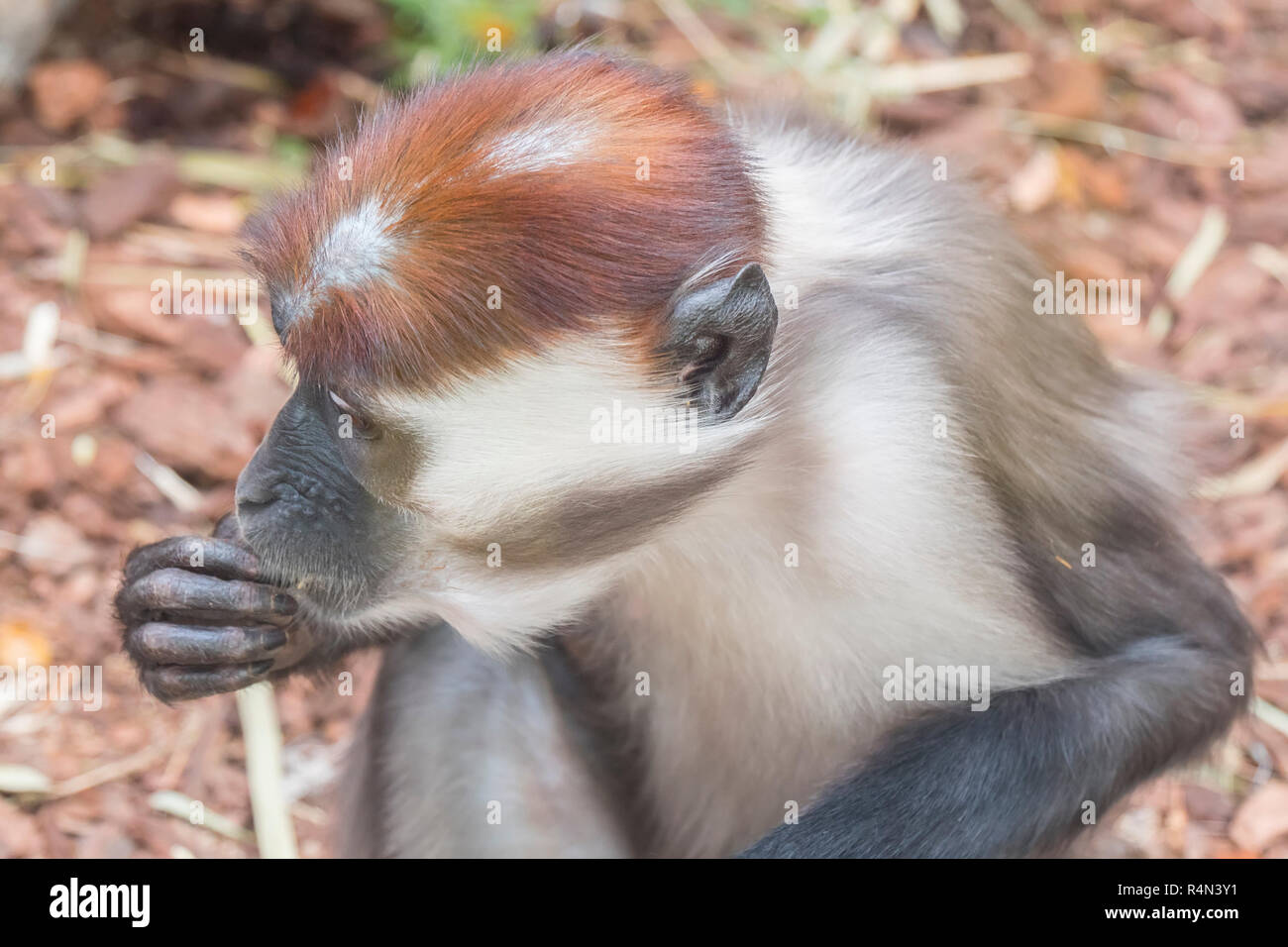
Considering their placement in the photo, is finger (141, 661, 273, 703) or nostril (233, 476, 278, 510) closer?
nostril (233, 476, 278, 510)

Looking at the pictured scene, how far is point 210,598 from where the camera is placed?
3971mm

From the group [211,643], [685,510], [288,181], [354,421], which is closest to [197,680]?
[211,643]

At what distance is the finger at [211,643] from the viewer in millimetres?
4016

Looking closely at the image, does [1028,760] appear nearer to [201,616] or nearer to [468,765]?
[468,765]

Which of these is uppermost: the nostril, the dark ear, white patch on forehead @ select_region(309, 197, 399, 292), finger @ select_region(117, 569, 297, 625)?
white patch on forehead @ select_region(309, 197, 399, 292)

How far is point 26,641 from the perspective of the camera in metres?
5.50

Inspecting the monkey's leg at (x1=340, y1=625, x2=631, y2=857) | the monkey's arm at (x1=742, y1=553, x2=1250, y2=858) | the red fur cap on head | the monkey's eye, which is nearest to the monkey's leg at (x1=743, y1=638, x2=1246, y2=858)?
the monkey's arm at (x1=742, y1=553, x2=1250, y2=858)

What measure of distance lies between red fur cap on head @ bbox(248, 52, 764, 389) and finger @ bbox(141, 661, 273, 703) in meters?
1.17

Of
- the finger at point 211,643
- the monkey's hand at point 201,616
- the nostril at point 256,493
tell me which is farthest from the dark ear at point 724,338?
the finger at point 211,643

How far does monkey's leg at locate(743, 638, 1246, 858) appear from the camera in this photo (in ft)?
12.4

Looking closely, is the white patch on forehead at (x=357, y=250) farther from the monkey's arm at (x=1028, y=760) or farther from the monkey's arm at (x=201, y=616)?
the monkey's arm at (x=1028, y=760)

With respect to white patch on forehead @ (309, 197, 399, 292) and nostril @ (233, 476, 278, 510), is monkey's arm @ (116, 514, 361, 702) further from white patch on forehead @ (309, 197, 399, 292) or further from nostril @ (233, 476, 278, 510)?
white patch on forehead @ (309, 197, 399, 292)

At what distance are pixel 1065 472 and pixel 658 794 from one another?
1.64m
